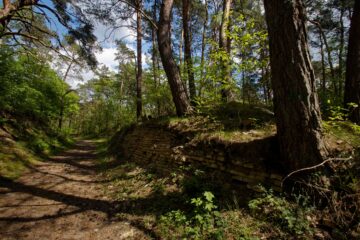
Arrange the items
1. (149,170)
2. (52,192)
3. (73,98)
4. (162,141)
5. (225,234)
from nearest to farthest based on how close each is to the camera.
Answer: (225,234)
(52,192)
(149,170)
(162,141)
(73,98)

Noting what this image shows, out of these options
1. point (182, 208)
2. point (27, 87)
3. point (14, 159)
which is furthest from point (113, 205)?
point (27, 87)

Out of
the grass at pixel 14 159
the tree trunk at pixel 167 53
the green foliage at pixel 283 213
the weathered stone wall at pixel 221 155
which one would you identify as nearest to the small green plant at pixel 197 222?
the green foliage at pixel 283 213

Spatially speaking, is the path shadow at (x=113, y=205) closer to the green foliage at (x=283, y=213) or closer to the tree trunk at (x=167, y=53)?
the green foliage at (x=283, y=213)

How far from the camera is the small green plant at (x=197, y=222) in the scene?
2871 mm

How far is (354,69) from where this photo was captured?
3760mm

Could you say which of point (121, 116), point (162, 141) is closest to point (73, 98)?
point (121, 116)

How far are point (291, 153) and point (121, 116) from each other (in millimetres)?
19450

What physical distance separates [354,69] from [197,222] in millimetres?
3816

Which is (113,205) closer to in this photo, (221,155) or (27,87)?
(221,155)

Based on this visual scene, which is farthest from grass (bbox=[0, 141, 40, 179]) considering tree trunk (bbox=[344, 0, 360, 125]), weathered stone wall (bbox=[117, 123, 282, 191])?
tree trunk (bbox=[344, 0, 360, 125])

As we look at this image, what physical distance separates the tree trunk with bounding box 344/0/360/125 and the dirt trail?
4.18 m

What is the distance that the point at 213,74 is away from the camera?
17.6ft

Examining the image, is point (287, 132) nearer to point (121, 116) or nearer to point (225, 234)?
point (225, 234)

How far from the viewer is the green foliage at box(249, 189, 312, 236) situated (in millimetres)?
2476
